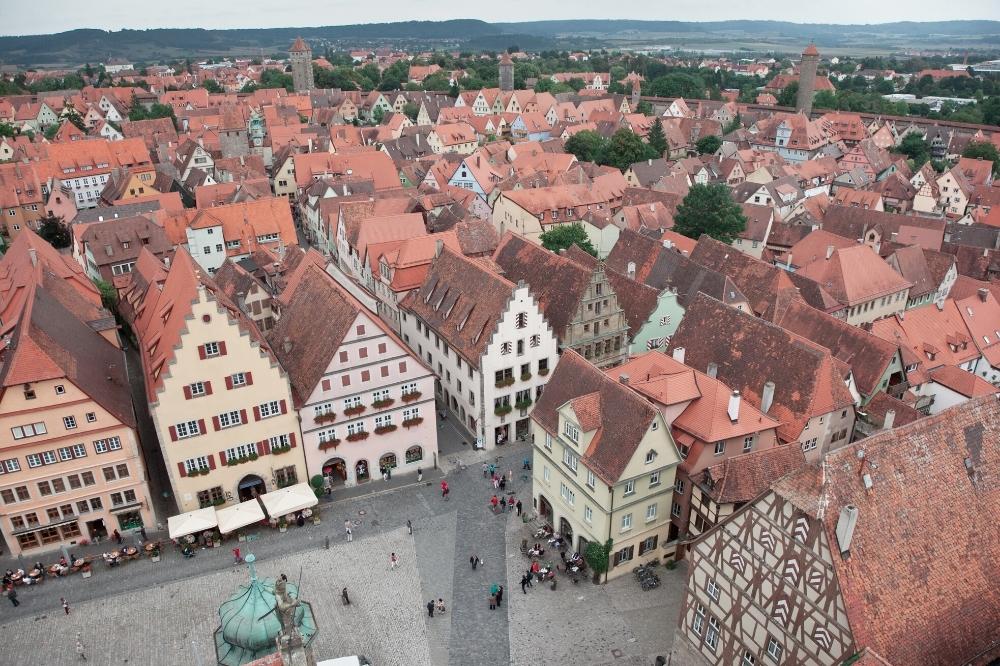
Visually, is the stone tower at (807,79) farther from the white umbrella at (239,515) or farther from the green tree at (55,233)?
the white umbrella at (239,515)

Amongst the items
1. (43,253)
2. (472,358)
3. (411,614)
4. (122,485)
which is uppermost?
(43,253)

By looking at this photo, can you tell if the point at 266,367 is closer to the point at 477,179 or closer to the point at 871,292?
the point at 871,292

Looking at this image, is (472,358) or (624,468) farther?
(472,358)

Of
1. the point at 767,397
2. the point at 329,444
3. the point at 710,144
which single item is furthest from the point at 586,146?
the point at 329,444

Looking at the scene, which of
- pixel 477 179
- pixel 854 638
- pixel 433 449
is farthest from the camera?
pixel 477 179

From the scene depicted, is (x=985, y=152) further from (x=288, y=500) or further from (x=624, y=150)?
(x=288, y=500)

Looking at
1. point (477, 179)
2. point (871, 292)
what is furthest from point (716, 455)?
point (477, 179)

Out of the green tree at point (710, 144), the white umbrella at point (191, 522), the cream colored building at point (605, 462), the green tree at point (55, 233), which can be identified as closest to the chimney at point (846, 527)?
the cream colored building at point (605, 462)
